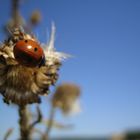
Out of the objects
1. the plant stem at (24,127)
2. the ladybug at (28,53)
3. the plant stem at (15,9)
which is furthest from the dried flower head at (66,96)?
the ladybug at (28,53)

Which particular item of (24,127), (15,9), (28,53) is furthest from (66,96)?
(28,53)

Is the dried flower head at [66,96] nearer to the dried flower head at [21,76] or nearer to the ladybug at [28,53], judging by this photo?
the dried flower head at [21,76]

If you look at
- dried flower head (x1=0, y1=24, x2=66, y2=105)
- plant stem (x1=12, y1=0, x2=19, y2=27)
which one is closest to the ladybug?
dried flower head (x1=0, y1=24, x2=66, y2=105)

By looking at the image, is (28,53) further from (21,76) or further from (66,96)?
(66,96)

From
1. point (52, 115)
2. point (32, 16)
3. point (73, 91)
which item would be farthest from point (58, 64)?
point (73, 91)

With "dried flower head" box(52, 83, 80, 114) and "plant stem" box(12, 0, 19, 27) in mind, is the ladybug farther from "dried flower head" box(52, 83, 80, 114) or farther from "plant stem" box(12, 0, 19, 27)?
"dried flower head" box(52, 83, 80, 114)

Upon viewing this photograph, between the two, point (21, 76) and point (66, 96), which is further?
point (66, 96)
